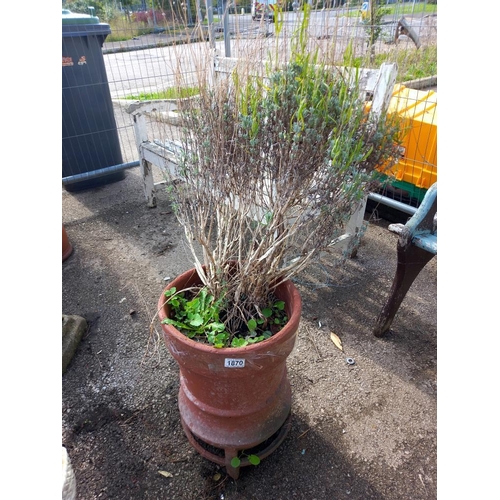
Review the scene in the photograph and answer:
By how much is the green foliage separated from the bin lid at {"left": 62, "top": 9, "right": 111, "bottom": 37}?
10.0 ft

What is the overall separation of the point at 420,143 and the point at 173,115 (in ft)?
5.91

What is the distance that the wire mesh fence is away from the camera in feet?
5.08

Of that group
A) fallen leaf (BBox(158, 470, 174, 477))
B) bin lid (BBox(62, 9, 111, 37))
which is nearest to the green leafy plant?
fallen leaf (BBox(158, 470, 174, 477))

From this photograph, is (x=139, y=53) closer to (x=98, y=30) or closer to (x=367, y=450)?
(x=98, y=30)

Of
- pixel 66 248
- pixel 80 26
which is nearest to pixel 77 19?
pixel 80 26

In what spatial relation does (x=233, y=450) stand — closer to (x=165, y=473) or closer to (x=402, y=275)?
(x=165, y=473)

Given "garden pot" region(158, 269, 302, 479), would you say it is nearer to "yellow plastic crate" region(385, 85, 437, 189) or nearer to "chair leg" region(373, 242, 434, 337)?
"chair leg" region(373, 242, 434, 337)

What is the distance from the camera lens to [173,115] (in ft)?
7.97

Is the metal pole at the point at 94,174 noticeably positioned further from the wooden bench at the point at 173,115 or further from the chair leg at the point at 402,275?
the chair leg at the point at 402,275

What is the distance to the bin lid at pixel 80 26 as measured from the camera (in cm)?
339

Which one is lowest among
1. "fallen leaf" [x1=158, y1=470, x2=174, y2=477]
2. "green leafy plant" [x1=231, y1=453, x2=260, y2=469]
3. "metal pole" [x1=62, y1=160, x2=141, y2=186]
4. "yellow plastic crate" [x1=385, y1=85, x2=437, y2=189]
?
"fallen leaf" [x1=158, y1=470, x2=174, y2=477]

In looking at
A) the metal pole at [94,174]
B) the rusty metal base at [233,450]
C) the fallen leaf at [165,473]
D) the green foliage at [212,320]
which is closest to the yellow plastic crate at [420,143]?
the green foliage at [212,320]

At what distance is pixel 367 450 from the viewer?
67.5 inches

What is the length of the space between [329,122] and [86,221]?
111 inches
